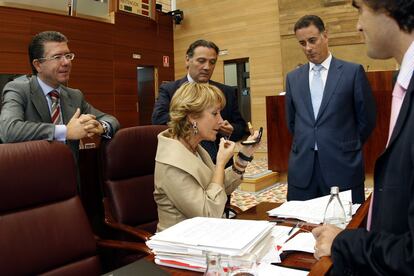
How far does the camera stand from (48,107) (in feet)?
6.95

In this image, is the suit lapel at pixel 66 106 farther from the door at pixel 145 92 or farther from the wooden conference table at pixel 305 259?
the door at pixel 145 92

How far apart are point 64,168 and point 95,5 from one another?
6137 mm

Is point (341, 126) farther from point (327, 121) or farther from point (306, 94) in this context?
point (306, 94)

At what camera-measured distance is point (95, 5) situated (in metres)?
7.05

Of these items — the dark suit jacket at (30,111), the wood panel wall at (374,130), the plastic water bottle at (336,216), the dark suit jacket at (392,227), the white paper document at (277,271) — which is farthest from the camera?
the wood panel wall at (374,130)

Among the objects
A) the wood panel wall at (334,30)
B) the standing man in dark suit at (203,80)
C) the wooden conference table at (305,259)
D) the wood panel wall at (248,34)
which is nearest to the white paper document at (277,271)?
the wooden conference table at (305,259)

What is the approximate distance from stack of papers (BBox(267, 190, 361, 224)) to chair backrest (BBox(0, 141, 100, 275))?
831mm

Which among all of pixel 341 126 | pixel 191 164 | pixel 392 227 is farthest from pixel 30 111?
pixel 392 227

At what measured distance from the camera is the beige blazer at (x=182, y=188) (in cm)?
159

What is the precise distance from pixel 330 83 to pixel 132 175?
127 centimetres

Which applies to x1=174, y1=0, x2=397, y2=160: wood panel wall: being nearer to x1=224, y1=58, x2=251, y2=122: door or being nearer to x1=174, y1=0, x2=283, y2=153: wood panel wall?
x1=174, y1=0, x2=283, y2=153: wood panel wall

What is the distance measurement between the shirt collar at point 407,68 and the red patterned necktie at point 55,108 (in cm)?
177

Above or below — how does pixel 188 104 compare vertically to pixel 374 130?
above

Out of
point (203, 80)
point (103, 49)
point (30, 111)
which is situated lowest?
point (30, 111)
